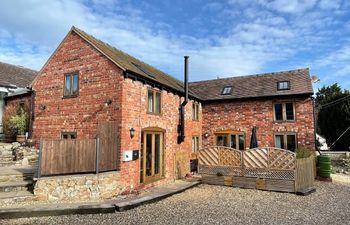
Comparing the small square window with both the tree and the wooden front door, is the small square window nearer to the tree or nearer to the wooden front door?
the wooden front door

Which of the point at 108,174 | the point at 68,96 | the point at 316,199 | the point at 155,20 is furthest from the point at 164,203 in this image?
the point at 155,20

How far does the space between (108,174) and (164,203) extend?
231cm

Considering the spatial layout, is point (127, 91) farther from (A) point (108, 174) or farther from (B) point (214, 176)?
(B) point (214, 176)

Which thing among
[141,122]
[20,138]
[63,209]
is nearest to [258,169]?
[141,122]

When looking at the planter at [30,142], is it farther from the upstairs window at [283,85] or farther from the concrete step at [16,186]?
the upstairs window at [283,85]

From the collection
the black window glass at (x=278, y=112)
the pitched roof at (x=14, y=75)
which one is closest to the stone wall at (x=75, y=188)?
the black window glass at (x=278, y=112)

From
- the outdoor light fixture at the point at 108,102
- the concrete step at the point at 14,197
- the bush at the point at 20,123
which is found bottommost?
the concrete step at the point at 14,197

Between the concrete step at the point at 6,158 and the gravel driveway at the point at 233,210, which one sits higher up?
the concrete step at the point at 6,158

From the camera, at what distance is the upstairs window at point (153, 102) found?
1172 cm

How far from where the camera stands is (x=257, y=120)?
16.9 metres

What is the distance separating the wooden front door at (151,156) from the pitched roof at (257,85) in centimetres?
746

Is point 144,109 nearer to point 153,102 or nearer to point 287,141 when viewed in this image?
point 153,102

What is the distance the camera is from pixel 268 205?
8633 millimetres

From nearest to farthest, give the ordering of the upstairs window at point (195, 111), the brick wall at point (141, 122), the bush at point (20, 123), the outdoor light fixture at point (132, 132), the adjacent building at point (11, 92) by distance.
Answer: the brick wall at point (141, 122) → the outdoor light fixture at point (132, 132) → the bush at point (20, 123) → the adjacent building at point (11, 92) → the upstairs window at point (195, 111)
